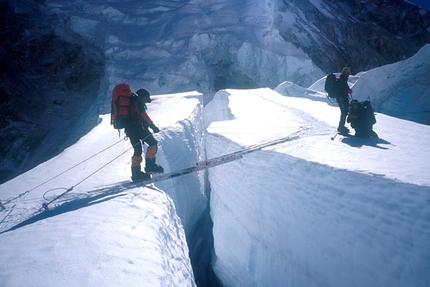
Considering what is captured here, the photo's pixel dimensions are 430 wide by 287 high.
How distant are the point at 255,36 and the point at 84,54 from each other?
42.2 feet

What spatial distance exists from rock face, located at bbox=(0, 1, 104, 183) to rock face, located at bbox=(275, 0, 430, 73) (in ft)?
49.8

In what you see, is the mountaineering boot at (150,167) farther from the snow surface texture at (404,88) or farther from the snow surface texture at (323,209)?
the snow surface texture at (404,88)

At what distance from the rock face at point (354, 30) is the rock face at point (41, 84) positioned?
1518 cm

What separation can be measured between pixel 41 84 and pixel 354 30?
29.9 meters

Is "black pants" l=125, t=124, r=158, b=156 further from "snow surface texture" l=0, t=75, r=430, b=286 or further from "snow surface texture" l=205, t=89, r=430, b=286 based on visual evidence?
"snow surface texture" l=205, t=89, r=430, b=286

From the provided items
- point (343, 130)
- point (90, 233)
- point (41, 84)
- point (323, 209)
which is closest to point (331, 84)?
point (343, 130)

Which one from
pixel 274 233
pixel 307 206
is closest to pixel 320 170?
pixel 307 206

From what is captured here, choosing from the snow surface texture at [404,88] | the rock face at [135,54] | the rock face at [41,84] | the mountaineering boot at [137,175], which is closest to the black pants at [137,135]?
the mountaineering boot at [137,175]

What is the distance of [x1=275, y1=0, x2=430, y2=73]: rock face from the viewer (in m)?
18.7

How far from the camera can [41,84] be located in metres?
16.7

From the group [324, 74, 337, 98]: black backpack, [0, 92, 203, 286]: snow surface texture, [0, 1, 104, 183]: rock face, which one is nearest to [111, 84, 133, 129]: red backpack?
[0, 92, 203, 286]: snow surface texture

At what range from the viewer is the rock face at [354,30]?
18672 millimetres

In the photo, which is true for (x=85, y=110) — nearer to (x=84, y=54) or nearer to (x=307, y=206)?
(x=84, y=54)

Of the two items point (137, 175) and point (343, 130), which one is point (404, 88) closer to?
point (343, 130)
